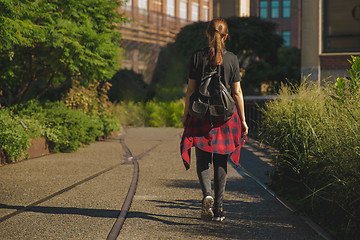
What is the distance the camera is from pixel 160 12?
5031 cm

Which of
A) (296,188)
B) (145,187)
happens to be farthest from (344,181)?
(145,187)

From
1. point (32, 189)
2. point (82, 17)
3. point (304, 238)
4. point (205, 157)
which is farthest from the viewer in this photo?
point (82, 17)

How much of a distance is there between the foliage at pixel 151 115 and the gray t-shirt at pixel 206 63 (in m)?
19.7

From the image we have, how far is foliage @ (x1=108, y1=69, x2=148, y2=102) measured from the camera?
90.3ft

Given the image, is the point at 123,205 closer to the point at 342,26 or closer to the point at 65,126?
the point at 65,126

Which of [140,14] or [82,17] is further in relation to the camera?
[140,14]

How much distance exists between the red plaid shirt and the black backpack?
0.15 m

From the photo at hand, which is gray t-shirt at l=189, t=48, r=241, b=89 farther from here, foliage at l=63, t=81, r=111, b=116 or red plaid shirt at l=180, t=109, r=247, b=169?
foliage at l=63, t=81, r=111, b=116

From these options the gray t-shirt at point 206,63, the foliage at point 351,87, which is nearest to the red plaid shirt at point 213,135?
the gray t-shirt at point 206,63

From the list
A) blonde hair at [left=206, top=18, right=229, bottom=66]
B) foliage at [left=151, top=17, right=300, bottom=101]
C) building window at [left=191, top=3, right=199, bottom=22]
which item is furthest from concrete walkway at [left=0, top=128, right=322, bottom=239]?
building window at [left=191, top=3, right=199, bottom=22]

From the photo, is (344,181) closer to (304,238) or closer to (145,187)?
(304,238)

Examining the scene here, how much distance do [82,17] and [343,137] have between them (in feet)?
32.8

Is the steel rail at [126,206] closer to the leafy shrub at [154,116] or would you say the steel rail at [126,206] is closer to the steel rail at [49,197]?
the steel rail at [49,197]

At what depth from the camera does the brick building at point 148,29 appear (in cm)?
4438
